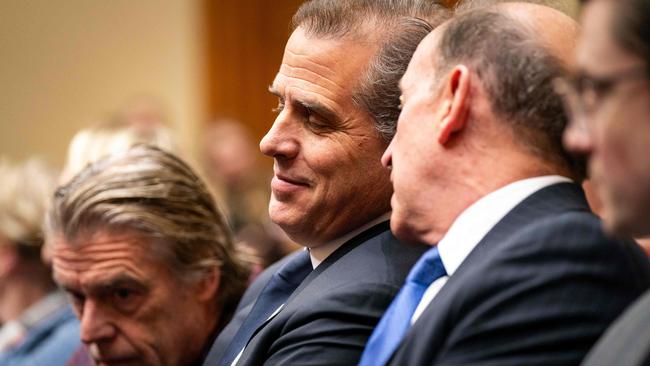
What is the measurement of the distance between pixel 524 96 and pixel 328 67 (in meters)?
0.57

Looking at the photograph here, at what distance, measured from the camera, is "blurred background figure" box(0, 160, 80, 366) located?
3843 mm

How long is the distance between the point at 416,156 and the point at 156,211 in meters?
1.02

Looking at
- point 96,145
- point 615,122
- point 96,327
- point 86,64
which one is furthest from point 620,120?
point 86,64

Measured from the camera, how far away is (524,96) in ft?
5.65

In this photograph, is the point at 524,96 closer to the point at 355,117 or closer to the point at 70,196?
the point at 355,117

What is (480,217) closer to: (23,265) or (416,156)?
(416,156)

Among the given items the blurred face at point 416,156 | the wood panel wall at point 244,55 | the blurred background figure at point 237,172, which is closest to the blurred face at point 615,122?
the blurred face at point 416,156

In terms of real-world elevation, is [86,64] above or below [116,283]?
below

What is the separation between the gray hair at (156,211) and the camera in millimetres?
2650

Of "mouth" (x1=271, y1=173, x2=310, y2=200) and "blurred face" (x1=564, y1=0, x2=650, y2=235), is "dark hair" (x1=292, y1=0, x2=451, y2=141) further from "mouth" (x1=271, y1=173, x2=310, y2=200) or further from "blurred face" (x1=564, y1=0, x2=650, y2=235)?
"blurred face" (x1=564, y1=0, x2=650, y2=235)

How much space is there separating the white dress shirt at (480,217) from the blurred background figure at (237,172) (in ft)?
16.5

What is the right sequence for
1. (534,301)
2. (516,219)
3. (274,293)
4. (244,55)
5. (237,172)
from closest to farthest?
(534,301) < (516,219) < (274,293) < (237,172) < (244,55)

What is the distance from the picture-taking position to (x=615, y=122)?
134 cm

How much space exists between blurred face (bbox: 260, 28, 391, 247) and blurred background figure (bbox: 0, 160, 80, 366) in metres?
1.69
